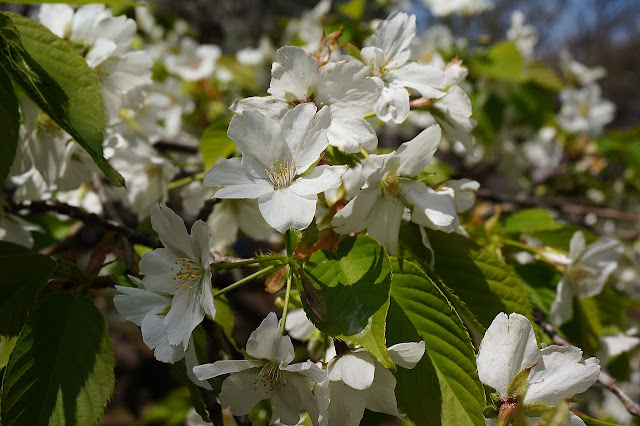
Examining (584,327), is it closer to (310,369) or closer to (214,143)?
(310,369)

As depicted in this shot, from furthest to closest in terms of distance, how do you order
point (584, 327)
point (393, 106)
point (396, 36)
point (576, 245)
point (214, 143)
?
point (214, 143) → point (584, 327) → point (576, 245) → point (396, 36) → point (393, 106)

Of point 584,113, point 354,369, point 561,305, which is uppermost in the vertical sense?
point 354,369

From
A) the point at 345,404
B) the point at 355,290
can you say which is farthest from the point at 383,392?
the point at 355,290

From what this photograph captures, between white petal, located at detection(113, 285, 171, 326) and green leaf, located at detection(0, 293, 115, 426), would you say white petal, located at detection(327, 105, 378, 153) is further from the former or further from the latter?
green leaf, located at detection(0, 293, 115, 426)

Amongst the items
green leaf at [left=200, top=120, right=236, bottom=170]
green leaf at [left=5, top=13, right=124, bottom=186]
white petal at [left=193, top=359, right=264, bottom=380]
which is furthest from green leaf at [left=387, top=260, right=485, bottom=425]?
green leaf at [left=200, top=120, right=236, bottom=170]

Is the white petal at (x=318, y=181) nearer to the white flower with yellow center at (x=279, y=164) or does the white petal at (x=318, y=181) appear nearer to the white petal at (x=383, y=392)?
the white flower with yellow center at (x=279, y=164)

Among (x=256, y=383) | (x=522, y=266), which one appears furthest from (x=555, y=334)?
(x=256, y=383)

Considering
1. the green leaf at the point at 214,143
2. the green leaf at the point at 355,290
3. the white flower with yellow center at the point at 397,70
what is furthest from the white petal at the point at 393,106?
the green leaf at the point at 214,143

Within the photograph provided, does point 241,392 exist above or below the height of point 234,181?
below
